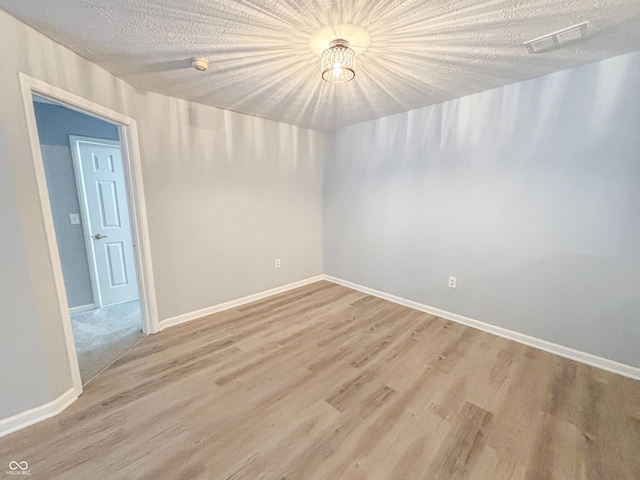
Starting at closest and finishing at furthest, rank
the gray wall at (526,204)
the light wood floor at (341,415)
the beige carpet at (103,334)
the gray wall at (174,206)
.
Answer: the light wood floor at (341,415)
the gray wall at (174,206)
the gray wall at (526,204)
the beige carpet at (103,334)

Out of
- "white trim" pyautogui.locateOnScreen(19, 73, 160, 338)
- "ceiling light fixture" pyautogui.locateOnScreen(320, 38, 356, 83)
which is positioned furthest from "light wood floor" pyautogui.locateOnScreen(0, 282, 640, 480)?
"ceiling light fixture" pyautogui.locateOnScreen(320, 38, 356, 83)

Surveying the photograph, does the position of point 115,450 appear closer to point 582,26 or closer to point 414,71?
point 414,71

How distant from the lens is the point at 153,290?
2.51 meters

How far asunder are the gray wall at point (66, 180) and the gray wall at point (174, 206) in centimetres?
124

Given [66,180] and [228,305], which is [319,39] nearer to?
[228,305]

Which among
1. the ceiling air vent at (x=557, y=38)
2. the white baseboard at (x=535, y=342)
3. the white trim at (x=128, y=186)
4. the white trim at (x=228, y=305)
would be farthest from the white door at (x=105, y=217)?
the ceiling air vent at (x=557, y=38)

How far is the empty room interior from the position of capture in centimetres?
137

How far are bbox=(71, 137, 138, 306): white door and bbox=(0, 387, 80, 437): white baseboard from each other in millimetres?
1870

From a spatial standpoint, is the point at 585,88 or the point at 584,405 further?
the point at 585,88

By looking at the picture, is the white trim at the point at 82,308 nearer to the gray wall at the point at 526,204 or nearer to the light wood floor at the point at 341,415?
the light wood floor at the point at 341,415

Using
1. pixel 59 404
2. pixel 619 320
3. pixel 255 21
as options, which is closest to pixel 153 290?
pixel 59 404

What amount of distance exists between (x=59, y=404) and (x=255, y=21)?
259 cm

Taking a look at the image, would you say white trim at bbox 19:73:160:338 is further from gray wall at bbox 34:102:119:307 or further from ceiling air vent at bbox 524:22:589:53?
ceiling air vent at bbox 524:22:589:53

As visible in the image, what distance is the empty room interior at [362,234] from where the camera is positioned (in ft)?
4.50
